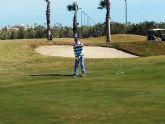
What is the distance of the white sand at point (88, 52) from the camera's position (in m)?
51.2

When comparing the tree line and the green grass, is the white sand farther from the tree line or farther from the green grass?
the tree line

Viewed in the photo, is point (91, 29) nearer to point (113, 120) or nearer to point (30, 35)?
point (30, 35)

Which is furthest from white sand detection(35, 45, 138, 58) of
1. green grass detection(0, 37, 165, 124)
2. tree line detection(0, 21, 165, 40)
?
tree line detection(0, 21, 165, 40)

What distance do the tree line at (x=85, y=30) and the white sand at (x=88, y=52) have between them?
7099 centimetres

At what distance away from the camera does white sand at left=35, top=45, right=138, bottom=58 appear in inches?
2014

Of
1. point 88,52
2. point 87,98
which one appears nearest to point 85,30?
point 88,52

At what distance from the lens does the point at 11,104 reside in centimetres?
1936

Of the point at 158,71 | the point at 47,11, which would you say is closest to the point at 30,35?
the point at 47,11

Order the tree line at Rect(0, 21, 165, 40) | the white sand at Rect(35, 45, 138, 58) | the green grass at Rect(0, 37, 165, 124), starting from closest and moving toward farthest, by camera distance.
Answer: the green grass at Rect(0, 37, 165, 124) → the white sand at Rect(35, 45, 138, 58) → the tree line at Rect(0, 21, 165, 40)

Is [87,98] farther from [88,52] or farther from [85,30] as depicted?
[85,30]

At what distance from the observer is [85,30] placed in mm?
136875

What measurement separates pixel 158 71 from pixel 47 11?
5755cm

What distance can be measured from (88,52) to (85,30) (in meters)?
84.3

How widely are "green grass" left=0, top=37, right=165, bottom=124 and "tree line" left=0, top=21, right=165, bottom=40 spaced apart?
94.7 m
